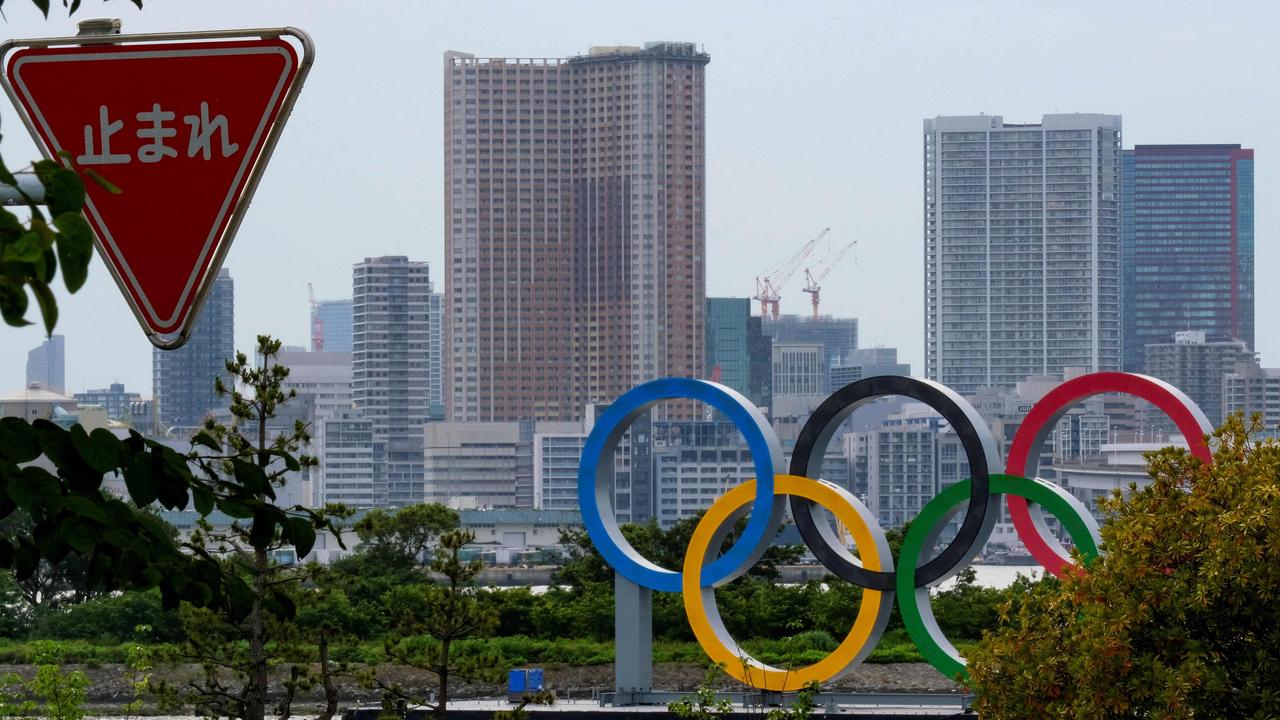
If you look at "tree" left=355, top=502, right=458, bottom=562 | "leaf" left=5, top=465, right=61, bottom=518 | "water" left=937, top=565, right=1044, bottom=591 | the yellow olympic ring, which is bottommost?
"water" left=937, top=565, right=1044, bottom=591

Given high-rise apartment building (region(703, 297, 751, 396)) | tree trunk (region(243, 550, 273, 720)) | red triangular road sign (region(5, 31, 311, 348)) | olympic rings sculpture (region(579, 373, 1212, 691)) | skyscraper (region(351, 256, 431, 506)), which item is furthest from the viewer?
high-rise apartment building (region(703, 297, 751, 396))

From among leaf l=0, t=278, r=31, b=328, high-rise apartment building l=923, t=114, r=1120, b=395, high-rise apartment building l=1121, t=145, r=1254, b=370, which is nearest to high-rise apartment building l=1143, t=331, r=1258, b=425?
high-rise apartment building l=923, t=114, r=1120, b=395

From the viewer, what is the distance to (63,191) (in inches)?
87.1

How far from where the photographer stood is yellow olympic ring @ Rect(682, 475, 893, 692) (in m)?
15.7

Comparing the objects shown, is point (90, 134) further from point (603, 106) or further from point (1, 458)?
point (603, 106)

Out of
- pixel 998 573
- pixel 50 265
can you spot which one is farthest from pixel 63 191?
pixel 998 573

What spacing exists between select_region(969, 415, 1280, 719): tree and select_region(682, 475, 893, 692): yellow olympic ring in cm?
655

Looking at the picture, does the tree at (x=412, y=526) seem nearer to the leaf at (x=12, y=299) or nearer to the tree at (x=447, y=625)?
the tree at (x=447, y=625)

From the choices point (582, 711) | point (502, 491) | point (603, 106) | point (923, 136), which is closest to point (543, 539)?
point (502, 491)

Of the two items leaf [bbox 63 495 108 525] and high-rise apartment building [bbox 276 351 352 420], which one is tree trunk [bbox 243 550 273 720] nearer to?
leaf [bbox 63 495 108 525]

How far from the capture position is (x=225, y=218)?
298cm

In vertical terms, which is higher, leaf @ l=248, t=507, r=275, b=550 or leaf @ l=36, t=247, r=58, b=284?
leaf @ l=36, t=247, r=58, b=284

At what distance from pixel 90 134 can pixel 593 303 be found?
4138 inches

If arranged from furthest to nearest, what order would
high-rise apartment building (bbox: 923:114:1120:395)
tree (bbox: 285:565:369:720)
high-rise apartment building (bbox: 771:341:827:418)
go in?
high-rise apartment building (bbox: 771:341:827:418), high-rise apartment building (bbox: 923:114:1120:395), tree (bbox: 285:565:369:720)
